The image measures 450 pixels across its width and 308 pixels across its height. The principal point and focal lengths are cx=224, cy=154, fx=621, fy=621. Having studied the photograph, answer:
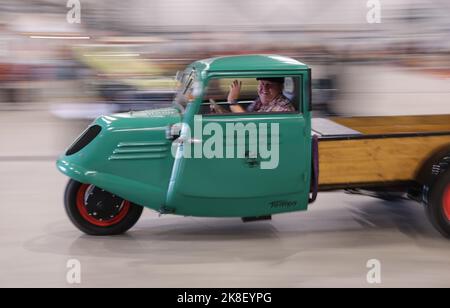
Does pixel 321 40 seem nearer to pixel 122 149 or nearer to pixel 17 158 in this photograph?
pixel 17 158

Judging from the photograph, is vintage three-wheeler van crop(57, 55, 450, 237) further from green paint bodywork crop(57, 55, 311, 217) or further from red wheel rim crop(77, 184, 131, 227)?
red wheel rim crop(77, 184, 131, 227)

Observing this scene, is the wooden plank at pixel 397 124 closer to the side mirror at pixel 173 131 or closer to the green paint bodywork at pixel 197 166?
the green paint bodywork at pixel 197 166

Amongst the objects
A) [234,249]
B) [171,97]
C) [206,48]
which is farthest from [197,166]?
[206,48]

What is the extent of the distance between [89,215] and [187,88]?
1.26m

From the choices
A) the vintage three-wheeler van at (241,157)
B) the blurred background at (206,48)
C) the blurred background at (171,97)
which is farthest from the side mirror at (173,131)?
the blurred background at (206,48)

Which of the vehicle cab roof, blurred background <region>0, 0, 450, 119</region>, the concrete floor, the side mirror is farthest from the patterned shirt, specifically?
blurred background <region>0, 0, 450, 119</region>

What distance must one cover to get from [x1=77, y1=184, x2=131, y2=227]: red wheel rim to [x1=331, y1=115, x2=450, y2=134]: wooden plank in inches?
86.3

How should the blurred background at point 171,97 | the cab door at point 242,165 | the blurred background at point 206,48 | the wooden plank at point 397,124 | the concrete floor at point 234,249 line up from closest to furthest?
the concrete floor at point 234,249 → the blurred background at point 171,97 → the cab door at point 242,165 → the wooden plank at point 397,124 → the blurred background at point 206,48

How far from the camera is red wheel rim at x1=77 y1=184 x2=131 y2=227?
15.8 feet

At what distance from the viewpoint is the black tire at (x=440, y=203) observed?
4.71 meters

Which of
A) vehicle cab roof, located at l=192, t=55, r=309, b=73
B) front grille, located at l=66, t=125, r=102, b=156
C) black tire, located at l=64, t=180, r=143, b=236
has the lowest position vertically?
black tire, located at l=64, t=180, r=143, b=236

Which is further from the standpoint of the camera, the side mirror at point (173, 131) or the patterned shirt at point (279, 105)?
the patterned shirt at point (279, 105)

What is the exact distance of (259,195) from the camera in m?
4.64

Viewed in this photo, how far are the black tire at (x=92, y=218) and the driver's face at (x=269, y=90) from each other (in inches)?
51.8
